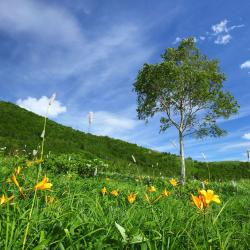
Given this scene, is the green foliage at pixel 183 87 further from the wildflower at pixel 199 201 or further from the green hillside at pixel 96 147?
the wildflower at pixel 199 201

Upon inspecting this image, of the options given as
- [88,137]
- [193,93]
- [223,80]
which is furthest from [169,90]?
[88,137]

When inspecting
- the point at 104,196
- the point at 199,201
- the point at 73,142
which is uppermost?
the point at 73,142

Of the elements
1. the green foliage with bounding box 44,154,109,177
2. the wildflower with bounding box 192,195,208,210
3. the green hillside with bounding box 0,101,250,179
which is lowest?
the wildflower with bounding box 192,195,208,210

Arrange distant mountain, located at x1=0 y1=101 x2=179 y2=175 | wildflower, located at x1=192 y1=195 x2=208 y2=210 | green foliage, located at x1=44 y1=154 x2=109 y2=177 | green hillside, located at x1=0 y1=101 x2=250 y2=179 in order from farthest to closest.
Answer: distant mountain, located at x1=0 y1=101 x2=179 y2=175 → green hillside, located at x1=0 y1=101 x2=250 y2=179 → green foliage, located at x1=44 y1=154 x2=109 y2=177 → wildflower, located at x1=192 y1=195 x2=208 y2=210

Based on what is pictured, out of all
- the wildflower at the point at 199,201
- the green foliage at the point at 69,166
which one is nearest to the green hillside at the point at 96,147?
the green foliage at the point at 69,166

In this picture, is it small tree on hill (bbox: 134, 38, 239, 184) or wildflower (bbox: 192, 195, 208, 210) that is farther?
small tree on hill (bbox: 134, 38, 239, 184)

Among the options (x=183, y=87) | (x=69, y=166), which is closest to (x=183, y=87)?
(x=183, y=87)

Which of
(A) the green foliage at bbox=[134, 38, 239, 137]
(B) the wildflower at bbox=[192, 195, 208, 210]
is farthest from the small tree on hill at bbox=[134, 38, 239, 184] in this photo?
(B) the wildflower at bbox=[192, 195, 208, 210]

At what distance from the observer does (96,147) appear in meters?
27.8

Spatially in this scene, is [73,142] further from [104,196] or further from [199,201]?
[199,201]

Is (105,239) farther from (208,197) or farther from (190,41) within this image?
(190,41)

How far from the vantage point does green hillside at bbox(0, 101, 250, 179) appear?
79.8 feet

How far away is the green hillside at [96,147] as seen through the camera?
2431cm

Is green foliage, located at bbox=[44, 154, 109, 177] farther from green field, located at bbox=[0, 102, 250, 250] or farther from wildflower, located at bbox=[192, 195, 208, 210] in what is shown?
wildflower, located at bbox=[192, 195, 208, 210]
